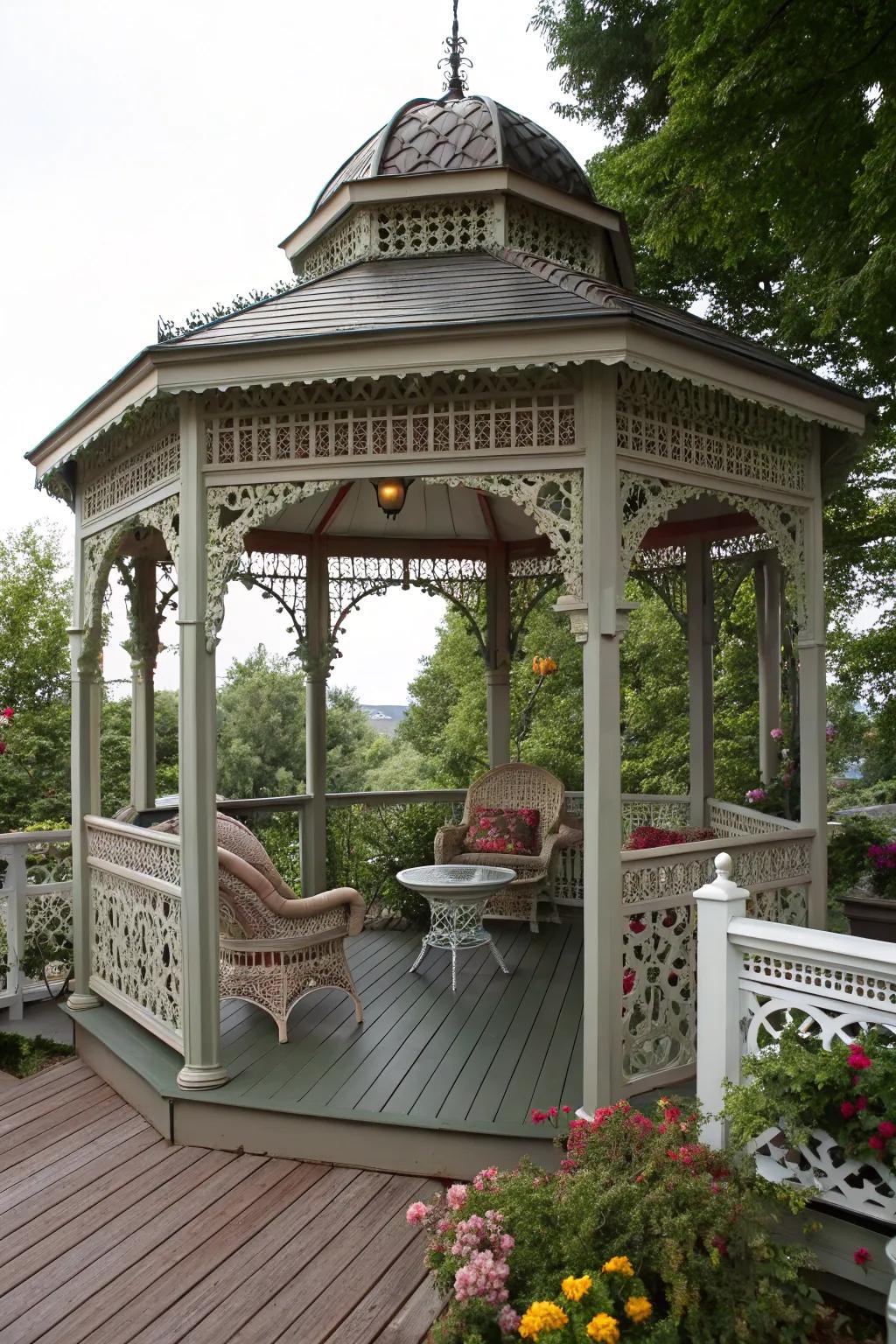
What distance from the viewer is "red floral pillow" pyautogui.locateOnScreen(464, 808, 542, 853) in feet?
21.7

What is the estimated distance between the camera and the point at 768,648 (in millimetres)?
7215

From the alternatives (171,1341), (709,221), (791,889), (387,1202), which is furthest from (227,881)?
(709,221)

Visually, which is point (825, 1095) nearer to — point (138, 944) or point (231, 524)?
point (231, 524)

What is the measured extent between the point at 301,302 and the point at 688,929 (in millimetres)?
3371

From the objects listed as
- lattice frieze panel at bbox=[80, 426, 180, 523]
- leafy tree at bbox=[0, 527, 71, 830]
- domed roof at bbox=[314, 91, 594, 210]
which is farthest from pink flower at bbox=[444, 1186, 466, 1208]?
leafy tree at bbox=[0, 527, 71, 830]

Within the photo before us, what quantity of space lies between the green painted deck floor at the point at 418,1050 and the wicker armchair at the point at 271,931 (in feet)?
0.75

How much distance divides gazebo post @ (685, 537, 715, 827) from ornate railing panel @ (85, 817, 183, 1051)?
373 centimetres

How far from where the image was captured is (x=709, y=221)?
5.39 m

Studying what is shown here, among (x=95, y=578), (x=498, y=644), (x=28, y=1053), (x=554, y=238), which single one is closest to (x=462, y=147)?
(x=554, y=238)

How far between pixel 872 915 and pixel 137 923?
4529mm

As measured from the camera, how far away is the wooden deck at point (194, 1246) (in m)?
2.67

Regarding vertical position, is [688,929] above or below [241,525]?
below

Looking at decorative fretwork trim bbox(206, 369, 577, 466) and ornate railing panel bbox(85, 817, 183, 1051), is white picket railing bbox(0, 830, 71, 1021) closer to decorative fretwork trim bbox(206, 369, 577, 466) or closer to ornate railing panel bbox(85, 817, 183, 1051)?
ornate railing panel bbox(85, 817, 183, 1051)

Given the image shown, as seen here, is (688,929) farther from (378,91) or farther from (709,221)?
(378,91)
